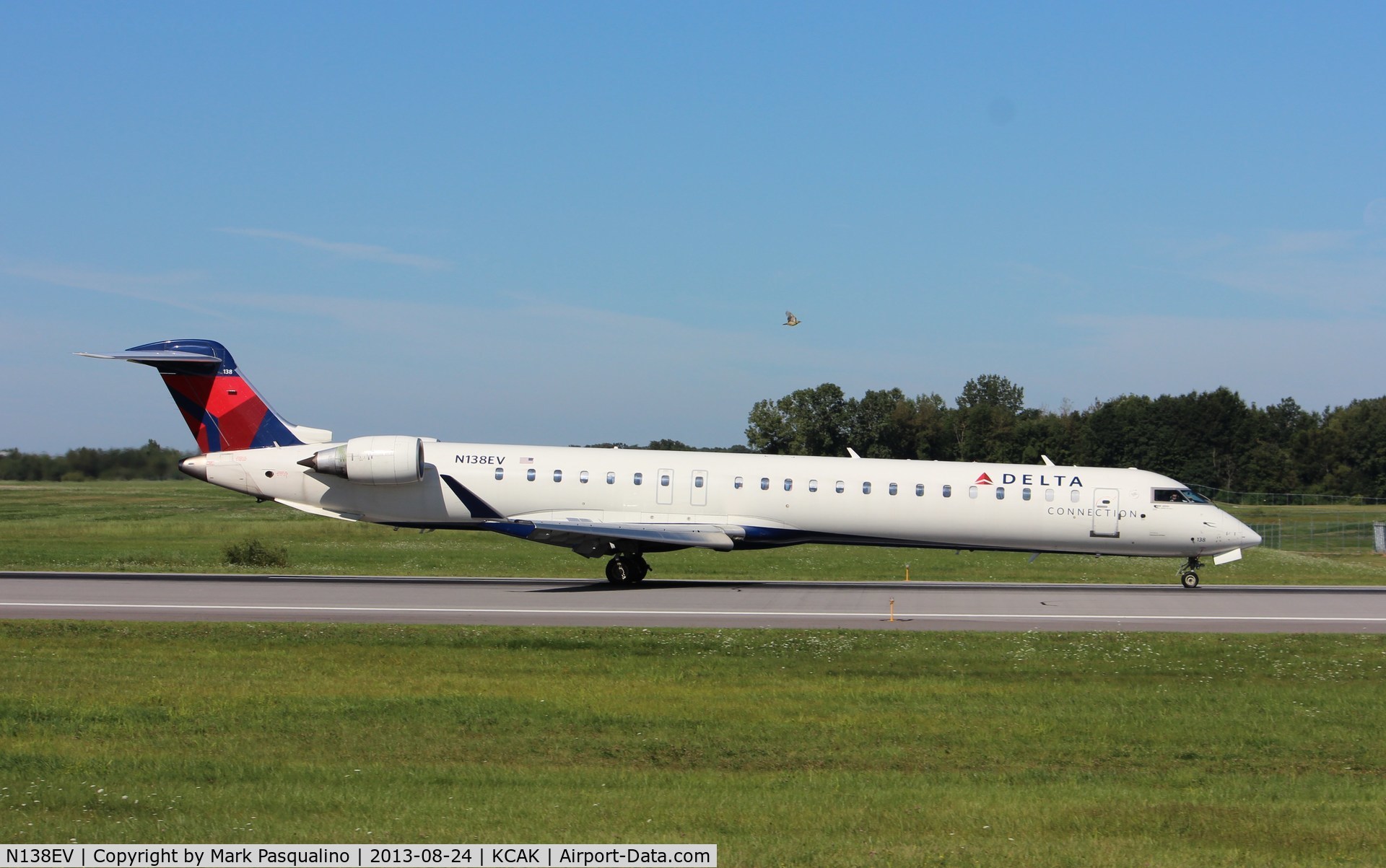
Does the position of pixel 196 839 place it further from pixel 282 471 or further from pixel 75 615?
pixel 282 471

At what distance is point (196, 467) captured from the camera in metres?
30.8

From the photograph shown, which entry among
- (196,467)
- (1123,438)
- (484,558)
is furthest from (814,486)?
(1123,438)

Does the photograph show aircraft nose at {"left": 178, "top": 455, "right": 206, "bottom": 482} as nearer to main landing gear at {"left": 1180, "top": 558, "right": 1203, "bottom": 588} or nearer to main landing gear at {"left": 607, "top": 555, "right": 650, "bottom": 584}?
main landing gear at {"left": 607, "top": 555, "right": 650, "bottom": 584}

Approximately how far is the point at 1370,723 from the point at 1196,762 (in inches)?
136

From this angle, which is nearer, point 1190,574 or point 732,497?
point 732,497

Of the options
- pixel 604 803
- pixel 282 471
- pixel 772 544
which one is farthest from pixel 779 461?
pixel 604 803

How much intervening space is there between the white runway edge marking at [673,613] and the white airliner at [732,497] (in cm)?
538

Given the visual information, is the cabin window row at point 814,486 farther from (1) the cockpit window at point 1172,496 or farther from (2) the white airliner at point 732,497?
(1) the cockpit window at point 1172,496

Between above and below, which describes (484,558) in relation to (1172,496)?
below

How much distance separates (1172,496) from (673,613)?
1423 centimetres

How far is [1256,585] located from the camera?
32.2 m

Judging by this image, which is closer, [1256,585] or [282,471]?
[282,471]

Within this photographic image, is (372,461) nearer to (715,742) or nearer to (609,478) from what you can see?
(609,478)

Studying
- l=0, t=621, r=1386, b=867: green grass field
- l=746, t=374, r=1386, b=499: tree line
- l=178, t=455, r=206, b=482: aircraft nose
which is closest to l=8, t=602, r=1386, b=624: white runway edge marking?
l=0, t=621, r=1386, b=867: green grass field
